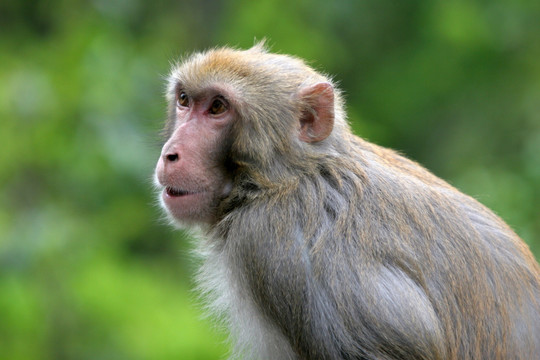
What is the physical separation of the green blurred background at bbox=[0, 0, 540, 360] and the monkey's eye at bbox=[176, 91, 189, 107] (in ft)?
2.73

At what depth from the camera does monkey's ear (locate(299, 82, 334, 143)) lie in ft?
22.4

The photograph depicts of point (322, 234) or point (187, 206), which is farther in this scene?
point (187, 206)

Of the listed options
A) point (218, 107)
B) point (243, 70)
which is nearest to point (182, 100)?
point (218, 107)

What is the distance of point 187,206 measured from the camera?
270 inches

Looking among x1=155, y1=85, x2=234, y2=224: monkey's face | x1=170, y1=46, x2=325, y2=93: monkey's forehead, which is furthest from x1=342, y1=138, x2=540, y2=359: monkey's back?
x1=155, y1=85, x2=234, y2=224: monkey's face

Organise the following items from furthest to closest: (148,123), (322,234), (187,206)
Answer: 1. (148,123)
2. (187,206)
3. (322,234)

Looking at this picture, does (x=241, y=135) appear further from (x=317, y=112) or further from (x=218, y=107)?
(x=317, y=112)

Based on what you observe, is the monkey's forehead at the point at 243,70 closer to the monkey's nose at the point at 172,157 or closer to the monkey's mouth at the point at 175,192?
the monkey's nose at the point at 172,157

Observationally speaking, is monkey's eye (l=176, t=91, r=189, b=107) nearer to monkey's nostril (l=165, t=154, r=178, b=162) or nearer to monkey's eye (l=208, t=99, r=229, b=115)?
monkey's eye (l=208, t=99, r=229, b=115)

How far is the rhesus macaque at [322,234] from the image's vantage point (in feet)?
20.3

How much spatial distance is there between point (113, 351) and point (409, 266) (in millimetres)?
7420

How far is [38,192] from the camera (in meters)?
14.2

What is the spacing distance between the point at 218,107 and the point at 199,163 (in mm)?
510

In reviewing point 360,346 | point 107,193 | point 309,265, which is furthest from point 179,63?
point 107,193
